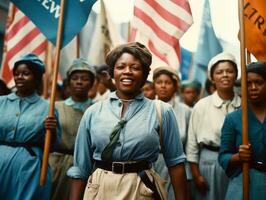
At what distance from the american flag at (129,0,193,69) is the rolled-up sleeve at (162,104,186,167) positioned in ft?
7.19

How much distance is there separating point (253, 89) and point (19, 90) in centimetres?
231

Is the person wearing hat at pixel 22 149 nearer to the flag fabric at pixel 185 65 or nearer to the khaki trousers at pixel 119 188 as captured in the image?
the khaki trousers at pixel 119 188

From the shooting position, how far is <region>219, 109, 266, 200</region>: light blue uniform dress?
13.4 feet

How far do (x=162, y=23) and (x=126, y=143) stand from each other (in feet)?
8.93

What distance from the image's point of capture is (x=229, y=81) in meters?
5.54

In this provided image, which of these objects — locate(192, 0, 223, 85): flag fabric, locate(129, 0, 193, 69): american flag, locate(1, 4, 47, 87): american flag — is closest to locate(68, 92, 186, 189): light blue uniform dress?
locate(129, 0, 193, 69): american flag

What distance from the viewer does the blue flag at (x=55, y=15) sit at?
4.95 meters

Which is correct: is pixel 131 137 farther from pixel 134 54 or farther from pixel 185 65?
pixel 185 65

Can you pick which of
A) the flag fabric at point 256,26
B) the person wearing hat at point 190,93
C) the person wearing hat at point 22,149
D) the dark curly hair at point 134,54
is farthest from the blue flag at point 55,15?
the person wearing hat at point 190,93

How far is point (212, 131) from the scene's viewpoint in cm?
539

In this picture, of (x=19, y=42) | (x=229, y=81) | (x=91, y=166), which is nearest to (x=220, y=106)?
(x=229, y=81)

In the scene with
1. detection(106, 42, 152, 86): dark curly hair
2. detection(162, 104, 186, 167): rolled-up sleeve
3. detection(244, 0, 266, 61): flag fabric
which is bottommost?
detection(162, 104, 186, 167): rolled-up sleeve

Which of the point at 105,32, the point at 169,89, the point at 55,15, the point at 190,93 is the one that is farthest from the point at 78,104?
the point at 190,93

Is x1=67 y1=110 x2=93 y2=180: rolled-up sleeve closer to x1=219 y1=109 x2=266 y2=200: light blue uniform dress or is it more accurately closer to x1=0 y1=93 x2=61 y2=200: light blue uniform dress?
x1=0 y1=93 x2=61 y2=200: light blue uniform dress
